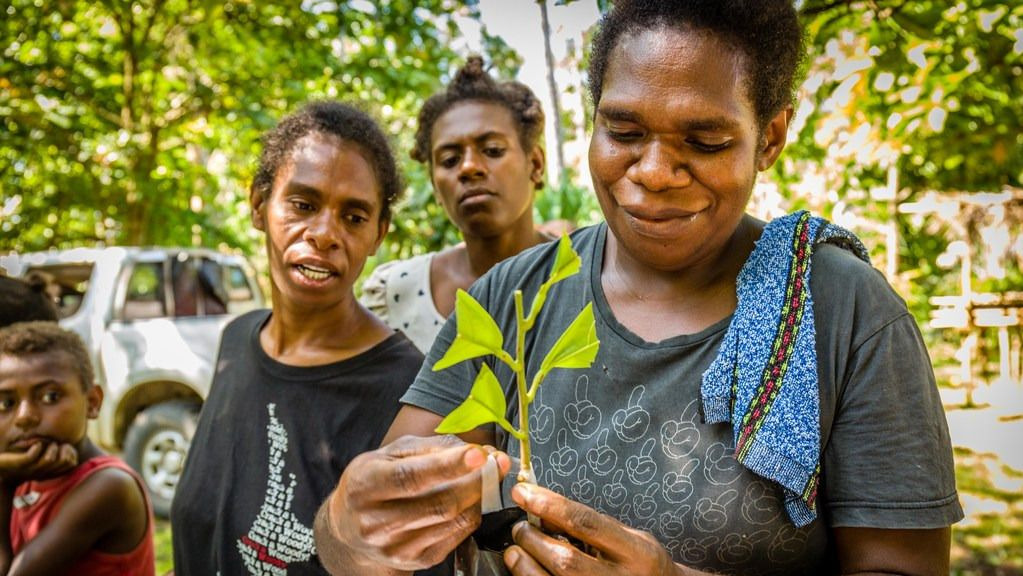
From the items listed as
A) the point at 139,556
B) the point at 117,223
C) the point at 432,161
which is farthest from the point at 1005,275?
the point at 117,223

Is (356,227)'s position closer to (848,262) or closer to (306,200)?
(306,200)

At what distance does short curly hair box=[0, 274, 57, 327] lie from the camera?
265 cm

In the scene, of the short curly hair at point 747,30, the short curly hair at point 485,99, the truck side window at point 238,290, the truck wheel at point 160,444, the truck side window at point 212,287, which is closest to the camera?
the short curly hair at point 747,30

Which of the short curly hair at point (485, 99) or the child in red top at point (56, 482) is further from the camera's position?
the short curly hair at point (485, 99)

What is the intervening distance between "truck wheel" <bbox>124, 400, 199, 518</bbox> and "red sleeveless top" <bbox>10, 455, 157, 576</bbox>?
381 centimetres

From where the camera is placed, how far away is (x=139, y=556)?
2217mm

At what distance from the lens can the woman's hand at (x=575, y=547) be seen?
3.02 feet

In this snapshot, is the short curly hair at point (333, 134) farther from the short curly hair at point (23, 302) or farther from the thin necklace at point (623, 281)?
the short curly hair at point (23, 302)

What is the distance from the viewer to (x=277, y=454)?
1817 mm

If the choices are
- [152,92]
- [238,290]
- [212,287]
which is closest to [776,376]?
[212,287]

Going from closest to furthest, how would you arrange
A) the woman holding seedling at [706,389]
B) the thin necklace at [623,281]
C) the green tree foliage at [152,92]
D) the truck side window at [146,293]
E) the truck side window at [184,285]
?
the woman holding seedling at [706,389] < the thin necklace at [623,281] < the green tree foliage at [152,92] < the truck side window at [146,293] < the truck side window at [184,285]

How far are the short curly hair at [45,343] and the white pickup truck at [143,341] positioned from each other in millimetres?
3764

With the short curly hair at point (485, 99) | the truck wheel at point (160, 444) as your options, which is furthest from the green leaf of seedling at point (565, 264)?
the truck wheel at point (160, 444)

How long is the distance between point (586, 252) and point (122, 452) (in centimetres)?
569
